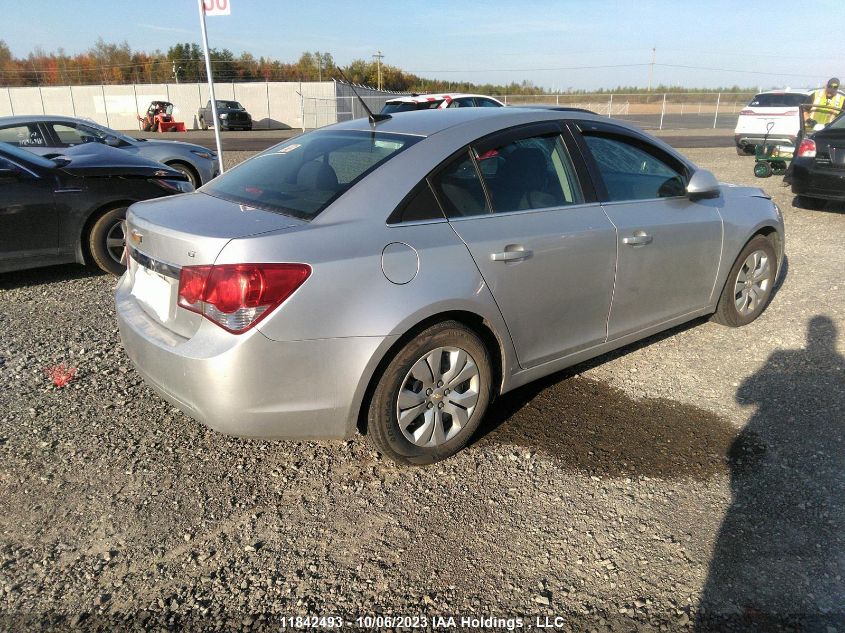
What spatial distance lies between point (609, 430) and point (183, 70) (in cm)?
7309

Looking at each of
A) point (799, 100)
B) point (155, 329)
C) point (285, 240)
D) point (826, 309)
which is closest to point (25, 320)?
point (155, 329)

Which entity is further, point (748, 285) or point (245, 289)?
point (748, 285)

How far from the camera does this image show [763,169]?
1277 cm

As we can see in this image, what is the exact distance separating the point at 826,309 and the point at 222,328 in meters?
5.06

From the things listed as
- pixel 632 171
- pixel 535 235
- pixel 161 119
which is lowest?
pixel 161 119

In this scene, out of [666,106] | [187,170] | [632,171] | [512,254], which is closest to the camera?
[512,254]

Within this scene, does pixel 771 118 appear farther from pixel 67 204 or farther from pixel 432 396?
pixel 432 396

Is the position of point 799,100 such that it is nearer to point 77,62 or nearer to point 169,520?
point 169,520

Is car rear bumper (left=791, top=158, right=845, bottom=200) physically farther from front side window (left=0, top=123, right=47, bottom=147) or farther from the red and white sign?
front side window (left=0, top=123, right=47, bottom=147)

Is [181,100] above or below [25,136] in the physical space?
below

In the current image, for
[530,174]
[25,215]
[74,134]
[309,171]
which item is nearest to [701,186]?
[530,174]

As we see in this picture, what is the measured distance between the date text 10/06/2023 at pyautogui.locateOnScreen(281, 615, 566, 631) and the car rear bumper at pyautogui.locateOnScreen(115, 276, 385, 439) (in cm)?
81

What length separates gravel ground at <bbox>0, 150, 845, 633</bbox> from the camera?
7.76 feet

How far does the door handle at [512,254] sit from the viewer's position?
317 cm
